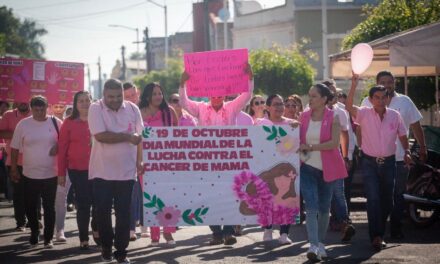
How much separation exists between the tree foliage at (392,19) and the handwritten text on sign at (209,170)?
44.4 feet

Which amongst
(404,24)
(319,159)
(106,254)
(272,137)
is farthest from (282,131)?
(404,24)

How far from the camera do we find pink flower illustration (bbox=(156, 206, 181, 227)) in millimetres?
9477

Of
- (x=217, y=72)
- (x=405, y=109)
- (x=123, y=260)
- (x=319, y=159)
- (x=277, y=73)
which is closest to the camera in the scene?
(x=123, y=260)

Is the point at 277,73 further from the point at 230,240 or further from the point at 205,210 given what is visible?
the point at 205,210

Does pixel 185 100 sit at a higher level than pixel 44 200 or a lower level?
higher

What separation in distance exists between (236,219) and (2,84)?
244 inches

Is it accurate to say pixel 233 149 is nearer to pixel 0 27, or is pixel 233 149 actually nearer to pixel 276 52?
pixel 276 52

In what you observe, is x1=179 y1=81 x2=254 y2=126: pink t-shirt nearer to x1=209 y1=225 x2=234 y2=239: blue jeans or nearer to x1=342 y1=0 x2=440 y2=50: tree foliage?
x1=209 y1=225 x2=234 y2=239: blue jeans

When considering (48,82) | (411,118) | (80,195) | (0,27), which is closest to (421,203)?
(411,118)

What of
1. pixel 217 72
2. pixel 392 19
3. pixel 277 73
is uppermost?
pixel 392 19

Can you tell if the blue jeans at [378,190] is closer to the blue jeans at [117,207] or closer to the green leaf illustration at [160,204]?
the green leaf illustration at [160,204]

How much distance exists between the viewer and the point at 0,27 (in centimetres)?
8688

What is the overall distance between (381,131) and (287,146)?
4.56 ft

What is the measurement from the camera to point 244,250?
33.4ft
